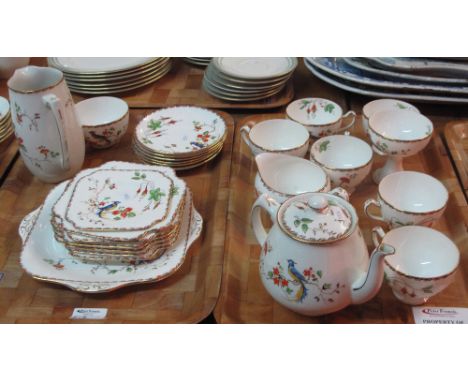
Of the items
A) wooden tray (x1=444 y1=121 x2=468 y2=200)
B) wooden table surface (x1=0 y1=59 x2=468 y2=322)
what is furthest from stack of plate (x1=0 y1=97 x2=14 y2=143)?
wooden tray (x1=444 y1=121 x2=468 y2=200)

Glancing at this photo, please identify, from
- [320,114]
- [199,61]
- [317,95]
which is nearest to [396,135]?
[320,114]

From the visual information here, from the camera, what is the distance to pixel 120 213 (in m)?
1.09

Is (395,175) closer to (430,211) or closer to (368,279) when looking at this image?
(430,211)

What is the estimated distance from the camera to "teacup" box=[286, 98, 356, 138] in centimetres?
140

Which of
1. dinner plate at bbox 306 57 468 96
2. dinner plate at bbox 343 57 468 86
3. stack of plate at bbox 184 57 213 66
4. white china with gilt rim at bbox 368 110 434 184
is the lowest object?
stack of plate at bbox 184 57 213 66

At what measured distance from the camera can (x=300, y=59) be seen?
1890 millimetres

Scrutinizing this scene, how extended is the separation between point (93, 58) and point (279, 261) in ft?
3.57

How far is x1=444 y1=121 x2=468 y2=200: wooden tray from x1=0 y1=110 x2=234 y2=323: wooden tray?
1.94 feet

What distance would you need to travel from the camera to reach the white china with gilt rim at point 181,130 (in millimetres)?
1355

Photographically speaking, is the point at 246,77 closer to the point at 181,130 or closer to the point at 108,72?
the point at 181,130

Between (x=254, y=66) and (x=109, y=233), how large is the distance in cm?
82

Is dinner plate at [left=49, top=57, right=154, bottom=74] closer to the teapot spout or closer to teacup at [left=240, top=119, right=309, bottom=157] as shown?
teacup at [left=240, top=119, right=309, bottom=157]

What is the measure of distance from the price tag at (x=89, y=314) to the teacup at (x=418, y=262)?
53 cm

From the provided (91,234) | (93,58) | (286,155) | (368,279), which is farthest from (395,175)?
(93,58)
